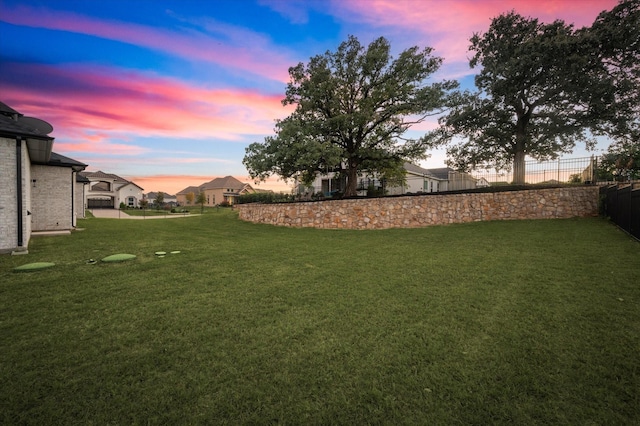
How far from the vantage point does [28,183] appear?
9.22 m

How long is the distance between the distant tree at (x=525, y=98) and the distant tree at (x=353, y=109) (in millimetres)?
2520

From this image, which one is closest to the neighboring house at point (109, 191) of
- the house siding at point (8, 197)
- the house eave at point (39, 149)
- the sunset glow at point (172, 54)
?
the sunset glow at point (172, 54)

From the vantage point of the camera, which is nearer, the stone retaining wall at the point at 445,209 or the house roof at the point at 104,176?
the stone retaining wall at the point at 445,209

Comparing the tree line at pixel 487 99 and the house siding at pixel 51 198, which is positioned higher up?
the tree line at pixel 487 99

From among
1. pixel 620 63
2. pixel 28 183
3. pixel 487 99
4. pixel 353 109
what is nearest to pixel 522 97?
pixel 487 99

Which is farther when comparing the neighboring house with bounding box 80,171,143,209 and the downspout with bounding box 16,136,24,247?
the neighboring house with bounding box 80,171,143,209

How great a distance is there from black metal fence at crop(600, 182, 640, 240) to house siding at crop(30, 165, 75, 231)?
22.2 metres

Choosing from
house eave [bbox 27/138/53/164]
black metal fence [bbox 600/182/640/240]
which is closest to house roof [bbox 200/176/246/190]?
house eave [bbox 27/138/53/164]

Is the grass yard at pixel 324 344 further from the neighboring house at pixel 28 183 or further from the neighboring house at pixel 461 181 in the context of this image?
the neighboring house at pixel 461 181

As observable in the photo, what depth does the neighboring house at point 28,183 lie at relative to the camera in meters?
7.51

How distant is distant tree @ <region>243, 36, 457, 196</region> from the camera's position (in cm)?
1462

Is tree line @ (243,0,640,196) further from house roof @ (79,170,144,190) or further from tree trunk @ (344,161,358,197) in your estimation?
house roof @ (79,170,144,190)

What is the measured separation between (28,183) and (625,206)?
67.6 feet

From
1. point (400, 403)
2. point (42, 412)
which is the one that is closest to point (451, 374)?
point (400, 403)
